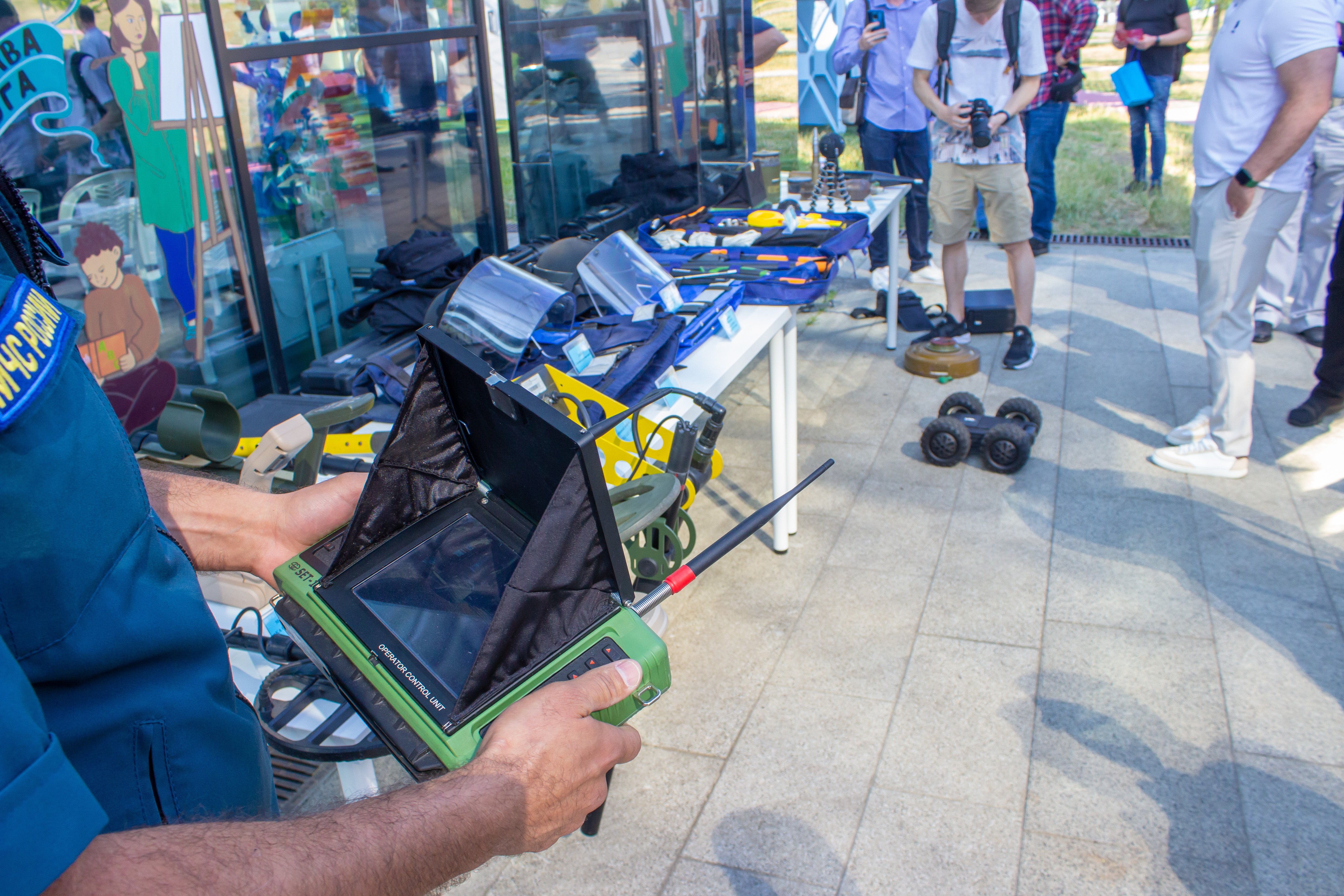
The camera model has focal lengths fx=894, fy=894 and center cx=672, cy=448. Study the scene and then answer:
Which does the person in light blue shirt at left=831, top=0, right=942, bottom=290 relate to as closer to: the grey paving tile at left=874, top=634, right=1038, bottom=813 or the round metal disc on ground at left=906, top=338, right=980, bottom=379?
the round metal disc on ground at left=906, top=338, right=980, bottom=379

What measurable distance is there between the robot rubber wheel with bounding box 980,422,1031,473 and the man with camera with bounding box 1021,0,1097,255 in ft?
9.30

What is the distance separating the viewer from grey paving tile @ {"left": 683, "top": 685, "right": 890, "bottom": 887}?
203 centimetres

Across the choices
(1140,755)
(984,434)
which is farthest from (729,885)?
(984,434)

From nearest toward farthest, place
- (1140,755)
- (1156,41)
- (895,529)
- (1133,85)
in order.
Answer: (1140,755)
(895,529)
(1156,41)
(1133,85)

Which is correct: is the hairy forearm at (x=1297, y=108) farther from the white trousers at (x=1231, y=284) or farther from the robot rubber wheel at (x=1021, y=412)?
the robot rubber wheel at (x=1021, y=412)

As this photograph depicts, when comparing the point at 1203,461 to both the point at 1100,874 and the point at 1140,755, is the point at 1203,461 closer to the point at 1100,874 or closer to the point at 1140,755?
the point at 1140,755

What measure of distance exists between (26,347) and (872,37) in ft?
18.1

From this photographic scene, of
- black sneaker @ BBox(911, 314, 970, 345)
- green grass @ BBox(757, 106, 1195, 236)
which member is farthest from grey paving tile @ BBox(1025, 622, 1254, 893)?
green grass @ BBox(757, 106, 1195, 236)

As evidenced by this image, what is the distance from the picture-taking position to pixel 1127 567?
9.84 ft

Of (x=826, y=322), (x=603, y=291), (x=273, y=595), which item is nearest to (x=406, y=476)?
(x=273, y=595)

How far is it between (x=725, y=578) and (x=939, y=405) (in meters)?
1.71

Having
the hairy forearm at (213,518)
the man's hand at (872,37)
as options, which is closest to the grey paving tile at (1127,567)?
the hairy forearm at (213,518)

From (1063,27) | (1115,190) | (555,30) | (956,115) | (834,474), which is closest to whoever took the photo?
(834,474)

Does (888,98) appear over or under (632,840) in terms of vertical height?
over
